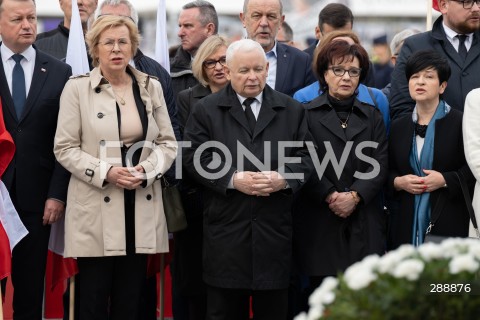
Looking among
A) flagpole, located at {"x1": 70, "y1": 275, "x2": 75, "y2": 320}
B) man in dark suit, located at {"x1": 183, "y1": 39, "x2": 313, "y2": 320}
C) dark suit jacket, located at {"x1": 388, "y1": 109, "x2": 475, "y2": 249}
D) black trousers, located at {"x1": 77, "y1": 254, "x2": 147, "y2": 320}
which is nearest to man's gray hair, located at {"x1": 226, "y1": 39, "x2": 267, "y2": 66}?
man in dark suit, located at {"x1": 183, "y1": 39, "x2": 313, "y2": 320}

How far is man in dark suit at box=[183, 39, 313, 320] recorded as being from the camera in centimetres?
612

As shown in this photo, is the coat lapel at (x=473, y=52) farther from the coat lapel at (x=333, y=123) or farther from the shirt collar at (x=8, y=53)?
the shirt collar at (x=8, y=53)

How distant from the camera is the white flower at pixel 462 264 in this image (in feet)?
10.8

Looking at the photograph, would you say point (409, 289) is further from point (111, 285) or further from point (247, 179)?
point (111, 285)

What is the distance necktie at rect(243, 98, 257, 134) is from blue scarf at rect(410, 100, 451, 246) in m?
1.09

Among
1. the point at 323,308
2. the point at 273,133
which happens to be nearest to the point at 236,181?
the point at 273,133

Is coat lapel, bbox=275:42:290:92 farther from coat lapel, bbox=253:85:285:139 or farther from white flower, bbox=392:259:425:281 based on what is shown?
white flower, bbox=392:259:425:281

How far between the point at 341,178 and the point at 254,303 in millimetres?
994

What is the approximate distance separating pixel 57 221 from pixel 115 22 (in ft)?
4.48

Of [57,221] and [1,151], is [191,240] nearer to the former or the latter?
[57,221]

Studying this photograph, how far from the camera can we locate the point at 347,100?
6.61 metres

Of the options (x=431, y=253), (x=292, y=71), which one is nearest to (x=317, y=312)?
(x=431, y=253)

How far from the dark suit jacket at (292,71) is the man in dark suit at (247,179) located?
121 centimetres

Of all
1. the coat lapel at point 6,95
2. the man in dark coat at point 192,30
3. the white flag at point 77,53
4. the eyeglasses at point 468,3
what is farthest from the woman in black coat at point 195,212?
the eyeglasses at point 468,3
